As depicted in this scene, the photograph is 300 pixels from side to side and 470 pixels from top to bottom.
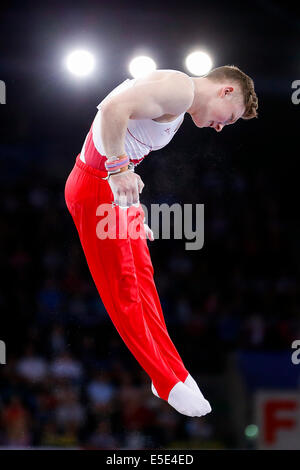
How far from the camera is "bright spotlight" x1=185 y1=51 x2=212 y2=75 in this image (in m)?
3.46

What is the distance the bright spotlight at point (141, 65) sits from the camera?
3.53m

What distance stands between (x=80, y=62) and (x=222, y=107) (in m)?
1.21

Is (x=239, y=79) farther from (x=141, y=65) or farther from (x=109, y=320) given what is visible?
(x=109, y=320)

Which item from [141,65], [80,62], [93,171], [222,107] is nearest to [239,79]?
[222,107]

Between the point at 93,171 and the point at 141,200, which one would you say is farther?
the point at 141,200

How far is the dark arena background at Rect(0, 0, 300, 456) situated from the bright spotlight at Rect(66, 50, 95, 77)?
0.04 m

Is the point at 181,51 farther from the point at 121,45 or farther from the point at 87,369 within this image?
the point at 87,369

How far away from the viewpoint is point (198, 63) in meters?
3.54

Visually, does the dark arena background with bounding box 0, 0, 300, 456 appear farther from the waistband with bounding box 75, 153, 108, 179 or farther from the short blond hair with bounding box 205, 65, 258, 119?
the waistband with bounding box 75, 153, 108, 179

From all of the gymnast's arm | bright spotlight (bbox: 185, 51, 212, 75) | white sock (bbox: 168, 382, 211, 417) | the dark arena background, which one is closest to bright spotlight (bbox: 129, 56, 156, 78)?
the dark arena background

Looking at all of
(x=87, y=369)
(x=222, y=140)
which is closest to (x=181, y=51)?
(x=222, y=140)

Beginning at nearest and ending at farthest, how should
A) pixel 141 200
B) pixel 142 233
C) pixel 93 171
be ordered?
1. pixel 93 171
2. pixel 142 233
3. pixel 141 200

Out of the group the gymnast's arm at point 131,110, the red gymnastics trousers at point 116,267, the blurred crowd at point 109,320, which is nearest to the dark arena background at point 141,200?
the blurred crowd at point 109,320

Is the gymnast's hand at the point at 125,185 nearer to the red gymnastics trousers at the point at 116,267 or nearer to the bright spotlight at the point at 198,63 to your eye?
the red gymnastics trousers at the point at 116,267
